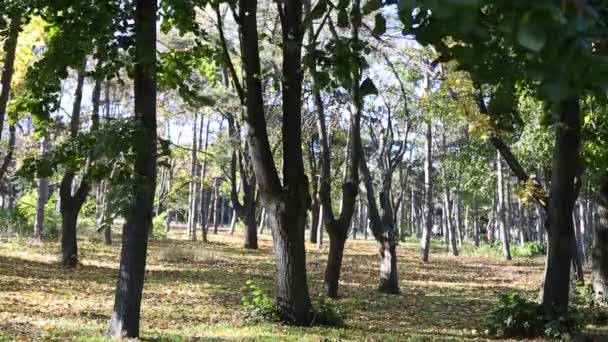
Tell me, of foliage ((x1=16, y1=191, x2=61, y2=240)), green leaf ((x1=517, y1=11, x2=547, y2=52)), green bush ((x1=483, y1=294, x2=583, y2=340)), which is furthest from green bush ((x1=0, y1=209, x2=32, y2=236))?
green leaf ((x1=517, y1=11, x2=547, y2=52))

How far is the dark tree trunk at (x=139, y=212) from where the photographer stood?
21.5 feet

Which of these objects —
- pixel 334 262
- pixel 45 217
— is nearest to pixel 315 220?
pixel 45 217

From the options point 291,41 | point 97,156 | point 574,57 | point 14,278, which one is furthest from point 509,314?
point 14,278

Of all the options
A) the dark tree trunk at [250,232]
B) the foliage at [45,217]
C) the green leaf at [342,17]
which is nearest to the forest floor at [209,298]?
the foliage at [45,217]

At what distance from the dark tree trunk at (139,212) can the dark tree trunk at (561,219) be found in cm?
550

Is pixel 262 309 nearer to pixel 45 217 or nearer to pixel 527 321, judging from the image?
pixel 527 321

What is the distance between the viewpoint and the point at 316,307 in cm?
900

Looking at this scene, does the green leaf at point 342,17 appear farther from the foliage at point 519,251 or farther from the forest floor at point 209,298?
the foliage at point 519,251

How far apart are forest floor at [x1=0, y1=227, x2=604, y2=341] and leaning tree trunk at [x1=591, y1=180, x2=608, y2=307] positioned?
80.4 inches

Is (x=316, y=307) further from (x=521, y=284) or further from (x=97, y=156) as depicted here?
(x=521, y=284)

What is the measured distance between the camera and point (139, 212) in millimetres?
6652

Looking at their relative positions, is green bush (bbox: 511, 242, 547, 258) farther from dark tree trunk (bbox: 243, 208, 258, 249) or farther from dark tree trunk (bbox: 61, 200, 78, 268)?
dark tree trunk (bbox: 61, 200, 78, 268)

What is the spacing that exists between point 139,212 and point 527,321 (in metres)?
5.46

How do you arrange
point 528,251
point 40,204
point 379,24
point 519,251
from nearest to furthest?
point 379,24 < point 40,204 < point 528,251 < point 519,251
